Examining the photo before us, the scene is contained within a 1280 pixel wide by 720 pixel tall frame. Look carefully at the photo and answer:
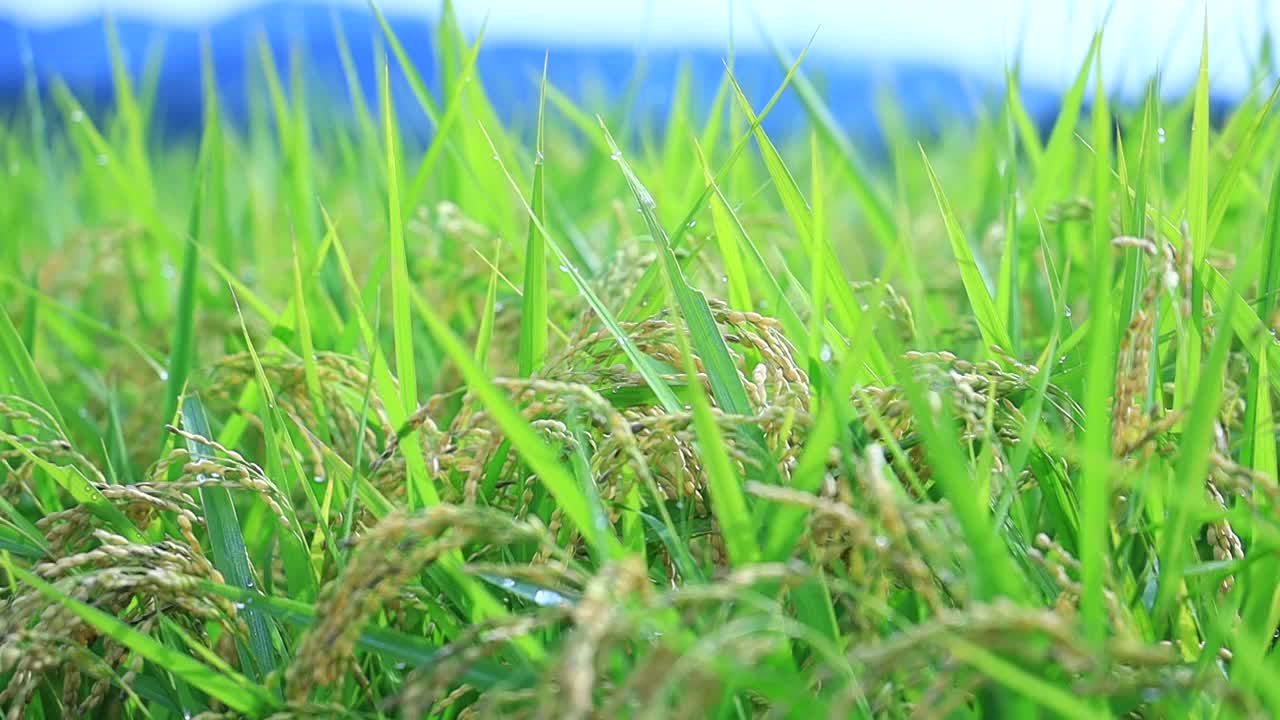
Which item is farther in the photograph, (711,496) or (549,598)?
(711,496)

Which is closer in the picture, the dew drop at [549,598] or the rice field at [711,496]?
the rice field at [711,496]

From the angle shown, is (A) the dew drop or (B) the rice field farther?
(A) the dew drop

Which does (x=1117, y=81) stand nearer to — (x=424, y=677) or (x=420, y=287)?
(x=420, y=287)

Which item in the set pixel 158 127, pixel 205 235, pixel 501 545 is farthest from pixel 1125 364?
pixel 158 127

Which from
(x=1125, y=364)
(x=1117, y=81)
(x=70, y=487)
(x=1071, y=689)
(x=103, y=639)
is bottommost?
(x=103, y=639)

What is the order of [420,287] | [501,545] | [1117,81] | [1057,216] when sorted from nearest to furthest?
[501,545] → [1057,216] → [1117,81] → [420,287]

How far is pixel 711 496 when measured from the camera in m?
0.85

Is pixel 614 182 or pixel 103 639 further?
pixel 614 182

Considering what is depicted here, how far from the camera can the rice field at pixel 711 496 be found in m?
0.61

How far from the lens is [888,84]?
3.16 meters

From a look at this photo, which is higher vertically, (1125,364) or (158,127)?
(1125,364)

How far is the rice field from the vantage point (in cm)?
61

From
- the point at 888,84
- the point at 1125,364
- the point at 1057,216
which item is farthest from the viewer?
the point at 888,84

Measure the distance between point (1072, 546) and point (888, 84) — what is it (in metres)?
2.50
